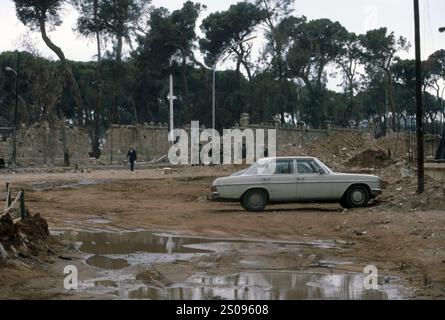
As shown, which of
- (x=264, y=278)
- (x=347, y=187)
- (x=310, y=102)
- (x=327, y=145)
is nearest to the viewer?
(x=264, y=278)

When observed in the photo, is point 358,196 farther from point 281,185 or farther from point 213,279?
point 213,279

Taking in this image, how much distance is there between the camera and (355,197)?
693 inches

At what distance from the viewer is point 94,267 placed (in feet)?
30.8

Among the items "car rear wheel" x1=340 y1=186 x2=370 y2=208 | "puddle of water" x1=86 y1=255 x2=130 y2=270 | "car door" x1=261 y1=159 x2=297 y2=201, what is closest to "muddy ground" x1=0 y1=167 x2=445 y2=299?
"puddle of water" x1=86 y1=255 x2=130 y2=270

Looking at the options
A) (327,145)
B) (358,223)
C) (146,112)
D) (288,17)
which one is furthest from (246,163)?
(146,112)

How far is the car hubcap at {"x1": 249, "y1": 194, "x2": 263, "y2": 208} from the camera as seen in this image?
682 inches

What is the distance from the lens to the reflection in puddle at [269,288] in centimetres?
741

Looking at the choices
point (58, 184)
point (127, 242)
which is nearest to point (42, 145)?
point (58, 184)

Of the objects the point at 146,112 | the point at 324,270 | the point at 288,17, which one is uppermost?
the point at 288,17

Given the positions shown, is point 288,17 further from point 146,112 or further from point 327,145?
point 327,145

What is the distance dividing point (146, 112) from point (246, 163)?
40489mm

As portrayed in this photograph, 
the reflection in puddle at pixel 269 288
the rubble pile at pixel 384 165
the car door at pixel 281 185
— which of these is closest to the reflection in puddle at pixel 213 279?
the reflection in puddle at pixel 269 288

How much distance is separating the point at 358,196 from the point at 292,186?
6.49 feet

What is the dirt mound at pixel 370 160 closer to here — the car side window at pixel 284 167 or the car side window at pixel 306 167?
the car side window at pixel 306 167
